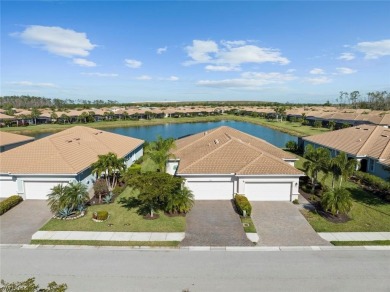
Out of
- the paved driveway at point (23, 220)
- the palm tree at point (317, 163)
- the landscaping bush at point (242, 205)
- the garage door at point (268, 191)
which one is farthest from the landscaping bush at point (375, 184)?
the paved driveway at point (23, 220)

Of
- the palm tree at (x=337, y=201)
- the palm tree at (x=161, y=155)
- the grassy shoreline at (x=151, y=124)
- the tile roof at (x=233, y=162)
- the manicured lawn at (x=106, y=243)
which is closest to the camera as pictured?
the manicured lawn at (x=106, y=243)

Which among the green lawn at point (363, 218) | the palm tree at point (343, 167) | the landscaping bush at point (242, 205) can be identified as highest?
the palm tree at point (343, 167)

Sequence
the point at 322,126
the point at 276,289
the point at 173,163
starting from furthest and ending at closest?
the point at 322,126 < the point at 173,163 < the point at 276,289

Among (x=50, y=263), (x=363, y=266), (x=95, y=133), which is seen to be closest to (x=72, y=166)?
(x=50, y=263)

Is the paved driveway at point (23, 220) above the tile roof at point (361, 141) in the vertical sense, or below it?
below

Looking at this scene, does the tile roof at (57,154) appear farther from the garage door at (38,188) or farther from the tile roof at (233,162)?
the tile roof at (233,162)

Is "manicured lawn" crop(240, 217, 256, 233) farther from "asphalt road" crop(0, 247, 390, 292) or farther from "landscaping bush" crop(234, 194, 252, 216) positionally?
"asphalt road" crop(0, 247, 390, 292)

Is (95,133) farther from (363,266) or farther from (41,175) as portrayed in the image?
(363,266)
